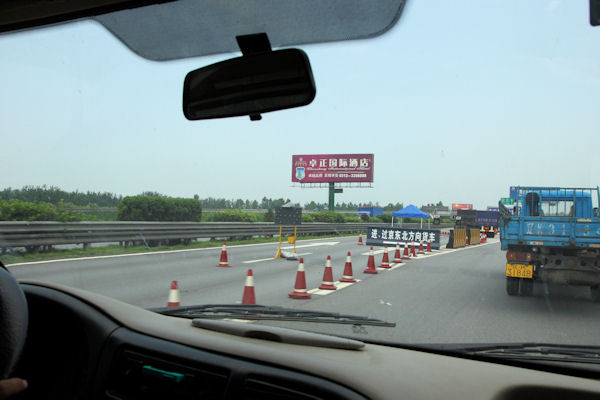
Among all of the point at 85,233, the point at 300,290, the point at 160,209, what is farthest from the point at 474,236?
the point at 160,209

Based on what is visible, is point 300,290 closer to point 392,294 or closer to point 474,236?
point 392,294

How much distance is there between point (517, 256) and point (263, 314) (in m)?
7.12

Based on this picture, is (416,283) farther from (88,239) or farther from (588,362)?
(588,362)

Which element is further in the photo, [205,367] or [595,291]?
[595,291]

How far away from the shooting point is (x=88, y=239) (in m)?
7.10

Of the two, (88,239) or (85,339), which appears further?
(88,239)

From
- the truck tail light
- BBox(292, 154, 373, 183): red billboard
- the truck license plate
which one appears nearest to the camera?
BBox(292, 154, 373, 183): red billboard

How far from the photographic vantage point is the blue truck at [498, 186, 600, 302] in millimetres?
7367

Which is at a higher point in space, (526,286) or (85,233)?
(85,233)

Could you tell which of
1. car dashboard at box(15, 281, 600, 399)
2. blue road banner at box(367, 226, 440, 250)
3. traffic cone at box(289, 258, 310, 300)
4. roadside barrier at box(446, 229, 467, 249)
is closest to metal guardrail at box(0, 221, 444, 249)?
car dashboard at box(15, 281, 600, 399)

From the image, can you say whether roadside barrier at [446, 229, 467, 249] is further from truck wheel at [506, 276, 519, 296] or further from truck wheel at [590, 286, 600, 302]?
truck wheel at [590, 286, 600, 302]

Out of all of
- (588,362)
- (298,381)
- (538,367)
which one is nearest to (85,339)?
(298,381)

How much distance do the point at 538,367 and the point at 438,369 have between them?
426 mm

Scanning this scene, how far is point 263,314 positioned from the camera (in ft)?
9.98
